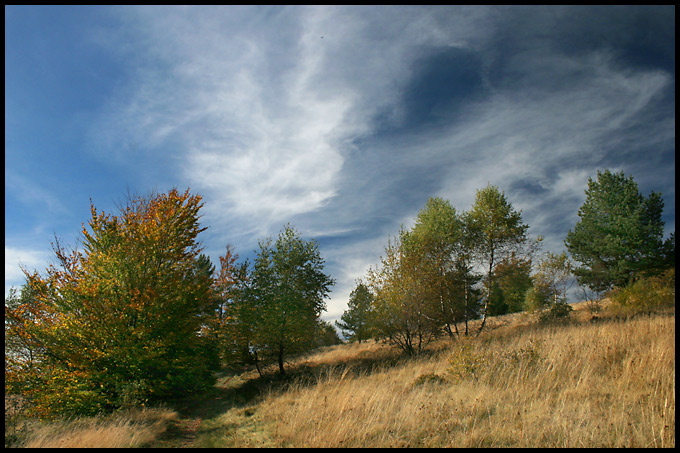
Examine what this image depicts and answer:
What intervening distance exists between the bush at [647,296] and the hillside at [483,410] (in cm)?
1049

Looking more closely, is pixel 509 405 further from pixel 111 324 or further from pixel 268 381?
pixel 268 381

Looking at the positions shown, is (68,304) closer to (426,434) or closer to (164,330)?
(164,330)

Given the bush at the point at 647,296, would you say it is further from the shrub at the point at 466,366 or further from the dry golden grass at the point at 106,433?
the dry golden grass at the point at 106,433

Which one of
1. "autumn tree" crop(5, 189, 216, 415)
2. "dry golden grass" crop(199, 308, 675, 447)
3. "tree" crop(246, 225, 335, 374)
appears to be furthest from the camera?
"tree" crop(246, 225, 335, 374)

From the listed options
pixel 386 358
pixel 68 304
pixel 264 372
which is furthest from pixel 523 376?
pixel 264 372

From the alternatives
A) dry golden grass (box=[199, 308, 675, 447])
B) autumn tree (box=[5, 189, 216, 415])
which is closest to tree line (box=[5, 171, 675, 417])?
autumn tree (box=[5, 189, 216, 415])

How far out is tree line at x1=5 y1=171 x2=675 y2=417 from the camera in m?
11.7

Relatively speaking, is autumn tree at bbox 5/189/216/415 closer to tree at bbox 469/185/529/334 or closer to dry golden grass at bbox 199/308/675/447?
dry golden grass at bbox 199/308/675/447

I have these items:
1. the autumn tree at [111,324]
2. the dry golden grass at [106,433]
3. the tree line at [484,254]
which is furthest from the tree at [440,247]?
the dry golden grass at [106,433]

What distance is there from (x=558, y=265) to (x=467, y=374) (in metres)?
25.7

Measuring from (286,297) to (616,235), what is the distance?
26.2 meters

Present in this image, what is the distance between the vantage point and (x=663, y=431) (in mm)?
5293

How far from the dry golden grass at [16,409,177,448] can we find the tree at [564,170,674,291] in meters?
31.1

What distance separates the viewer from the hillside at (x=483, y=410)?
5.84 metres
